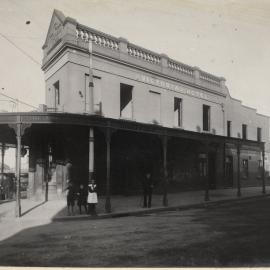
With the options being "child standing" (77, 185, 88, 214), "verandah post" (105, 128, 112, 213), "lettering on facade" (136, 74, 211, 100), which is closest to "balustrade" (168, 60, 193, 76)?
"lettering on facade" (136, 74, 211, 100)

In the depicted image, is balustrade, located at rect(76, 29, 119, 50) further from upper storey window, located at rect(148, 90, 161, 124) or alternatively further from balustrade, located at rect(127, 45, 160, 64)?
upper storey window, located at rect(148, 90, 161, 124)

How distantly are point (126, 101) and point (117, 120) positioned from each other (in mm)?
5475

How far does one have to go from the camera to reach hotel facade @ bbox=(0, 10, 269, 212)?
49.8 ft

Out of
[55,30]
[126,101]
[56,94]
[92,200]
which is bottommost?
[92,200]

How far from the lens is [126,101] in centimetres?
1898

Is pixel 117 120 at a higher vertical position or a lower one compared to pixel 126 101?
lower

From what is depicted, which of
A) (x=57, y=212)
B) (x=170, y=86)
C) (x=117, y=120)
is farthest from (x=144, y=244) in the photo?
(x=170, y=86)

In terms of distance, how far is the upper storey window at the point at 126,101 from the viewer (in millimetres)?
18641

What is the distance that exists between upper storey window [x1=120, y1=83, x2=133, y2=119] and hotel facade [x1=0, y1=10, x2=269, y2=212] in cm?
5

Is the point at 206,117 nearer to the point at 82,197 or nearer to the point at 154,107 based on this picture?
the point at 154,107

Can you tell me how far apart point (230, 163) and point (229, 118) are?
10.7 ft

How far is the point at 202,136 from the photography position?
1758 centimetres

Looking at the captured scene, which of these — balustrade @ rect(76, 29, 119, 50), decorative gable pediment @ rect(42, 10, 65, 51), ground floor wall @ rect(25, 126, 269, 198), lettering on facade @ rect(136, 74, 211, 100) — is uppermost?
decorative gable pediment @ rect(42, 10, 65, 51)

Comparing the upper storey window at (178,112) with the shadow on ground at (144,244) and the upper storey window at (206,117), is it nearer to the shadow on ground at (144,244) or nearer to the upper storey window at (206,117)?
the upper storey window at (206,117)
